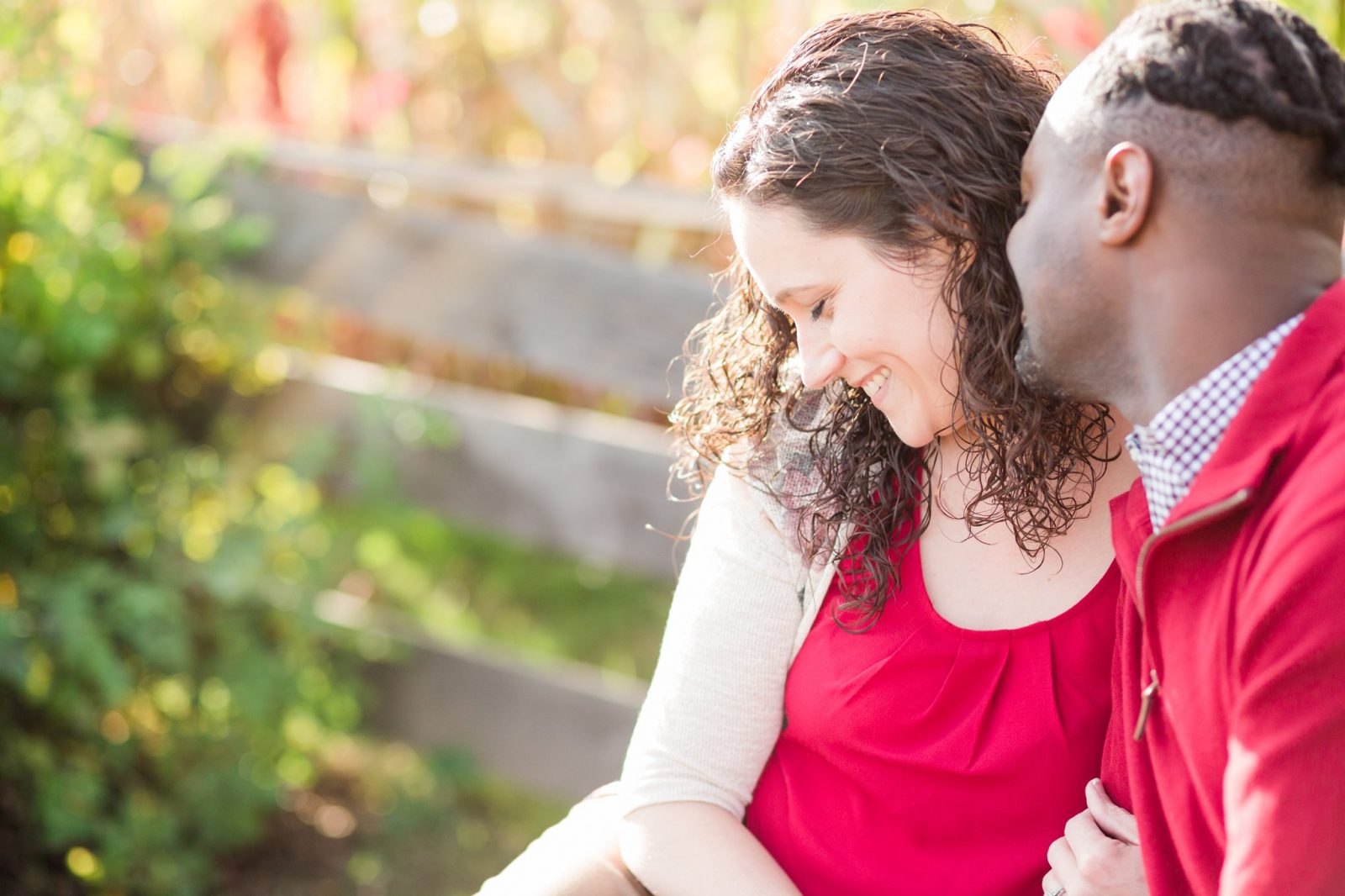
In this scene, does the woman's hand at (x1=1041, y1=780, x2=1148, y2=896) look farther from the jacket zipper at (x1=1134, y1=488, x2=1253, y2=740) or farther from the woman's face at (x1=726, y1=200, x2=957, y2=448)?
the woman's face at (x1=726, y1=200, x2=957, y2=448)

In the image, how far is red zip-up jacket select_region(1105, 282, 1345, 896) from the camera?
962 mm

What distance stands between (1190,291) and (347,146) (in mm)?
2408

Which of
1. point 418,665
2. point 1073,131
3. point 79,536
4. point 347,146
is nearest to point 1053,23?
point 1073,131

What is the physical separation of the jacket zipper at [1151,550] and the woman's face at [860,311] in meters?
0.33

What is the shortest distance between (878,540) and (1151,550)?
43cm

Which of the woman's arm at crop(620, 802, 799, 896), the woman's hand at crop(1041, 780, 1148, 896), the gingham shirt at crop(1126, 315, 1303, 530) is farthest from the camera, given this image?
the woman's arm at crop(620, 802, 799, 896)

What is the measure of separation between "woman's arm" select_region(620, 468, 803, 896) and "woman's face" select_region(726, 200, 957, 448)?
23 centimetres

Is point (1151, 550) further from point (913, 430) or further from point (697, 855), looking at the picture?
point (697, 855)

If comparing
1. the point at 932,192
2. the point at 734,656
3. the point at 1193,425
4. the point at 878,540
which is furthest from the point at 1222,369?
the point at 734,656

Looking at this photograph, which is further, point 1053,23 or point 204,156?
point 204,156

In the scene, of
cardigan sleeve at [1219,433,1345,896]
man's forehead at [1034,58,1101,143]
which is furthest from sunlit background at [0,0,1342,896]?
cardigan sleeve at [1219,433,1345,896]

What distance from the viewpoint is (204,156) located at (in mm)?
2758

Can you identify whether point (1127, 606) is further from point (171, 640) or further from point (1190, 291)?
point (171, 640)

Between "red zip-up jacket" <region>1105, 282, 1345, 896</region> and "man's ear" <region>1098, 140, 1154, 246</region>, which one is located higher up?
"man's ear" <region>1098, 140, 1154, 246</region>
